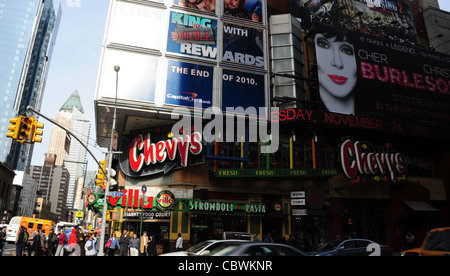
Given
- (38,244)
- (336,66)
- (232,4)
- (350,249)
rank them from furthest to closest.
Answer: (232,4) < (336,66) < (38,244) < (350,249)

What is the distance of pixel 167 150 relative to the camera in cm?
2723

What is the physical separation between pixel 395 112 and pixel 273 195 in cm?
1729

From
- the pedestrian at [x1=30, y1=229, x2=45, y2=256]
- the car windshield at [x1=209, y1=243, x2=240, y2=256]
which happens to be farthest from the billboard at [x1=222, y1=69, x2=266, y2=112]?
the car windshield at [x1=209, y1=243, x2=240, y2=256]

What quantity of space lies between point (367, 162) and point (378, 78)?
11.4 meters

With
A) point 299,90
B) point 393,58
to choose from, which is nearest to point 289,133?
point 299,90

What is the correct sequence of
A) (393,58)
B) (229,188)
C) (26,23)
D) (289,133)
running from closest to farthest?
(229,188) → (289,133) → (393,58) → (26,23)

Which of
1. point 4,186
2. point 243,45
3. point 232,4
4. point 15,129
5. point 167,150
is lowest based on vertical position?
point 15,129

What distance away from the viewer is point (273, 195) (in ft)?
94.8

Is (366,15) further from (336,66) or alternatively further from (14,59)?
(14,59)

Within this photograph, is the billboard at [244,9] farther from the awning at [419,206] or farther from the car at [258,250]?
the car at [258,250]

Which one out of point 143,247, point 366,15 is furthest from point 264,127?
point 366,15

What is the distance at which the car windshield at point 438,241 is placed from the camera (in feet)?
28.3

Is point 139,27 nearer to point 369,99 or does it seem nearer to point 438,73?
point 369,99
